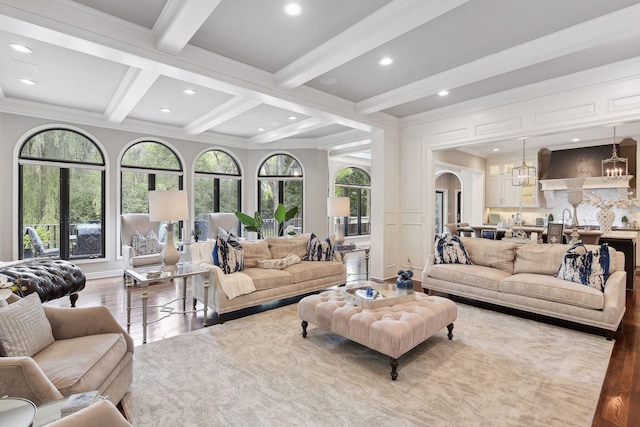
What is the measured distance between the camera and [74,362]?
169 centimetres

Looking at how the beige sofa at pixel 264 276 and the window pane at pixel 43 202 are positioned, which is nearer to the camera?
the beige sofa at pixel 264 276

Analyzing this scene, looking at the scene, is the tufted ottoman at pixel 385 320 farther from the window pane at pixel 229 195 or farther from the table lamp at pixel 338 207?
the window pane at pixel 229 195

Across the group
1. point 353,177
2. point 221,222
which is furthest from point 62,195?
point 353,177

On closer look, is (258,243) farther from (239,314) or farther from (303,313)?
(303,313)

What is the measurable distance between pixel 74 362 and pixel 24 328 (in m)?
0.35

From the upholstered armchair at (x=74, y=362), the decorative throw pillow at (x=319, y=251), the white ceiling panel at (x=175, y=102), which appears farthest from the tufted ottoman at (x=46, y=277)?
the decorative throw pillow at (x=319, y=251)

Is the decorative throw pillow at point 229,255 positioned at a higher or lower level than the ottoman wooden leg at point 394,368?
higher

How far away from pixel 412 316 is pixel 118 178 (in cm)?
594

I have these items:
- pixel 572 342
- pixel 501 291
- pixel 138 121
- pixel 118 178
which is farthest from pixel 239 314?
pixel 138 121

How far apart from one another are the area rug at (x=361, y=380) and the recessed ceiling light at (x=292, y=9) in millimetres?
2970

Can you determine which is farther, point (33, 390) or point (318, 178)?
point (318, 178)

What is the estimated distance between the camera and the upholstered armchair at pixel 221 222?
695cm

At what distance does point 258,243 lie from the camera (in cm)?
454

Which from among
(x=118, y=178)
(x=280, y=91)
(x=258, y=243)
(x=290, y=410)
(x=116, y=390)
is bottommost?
(x=290, y=410)
